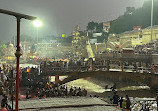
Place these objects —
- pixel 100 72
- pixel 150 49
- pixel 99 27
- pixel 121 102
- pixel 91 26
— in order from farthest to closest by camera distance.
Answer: pixel 91 26 → pixel 99 27 → pixel 150 49 → pixel 100 72 → pixel 121 102

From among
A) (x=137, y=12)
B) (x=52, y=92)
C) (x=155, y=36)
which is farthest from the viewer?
(x=137, y=12)

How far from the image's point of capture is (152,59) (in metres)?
28.1

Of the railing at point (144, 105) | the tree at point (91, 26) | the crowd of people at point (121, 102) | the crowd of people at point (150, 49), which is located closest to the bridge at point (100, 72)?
the railing at point (144, 105)

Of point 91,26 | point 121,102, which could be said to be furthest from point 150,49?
point 91,26

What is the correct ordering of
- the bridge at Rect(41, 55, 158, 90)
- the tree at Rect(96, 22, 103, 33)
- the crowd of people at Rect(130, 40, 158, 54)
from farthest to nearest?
1. the tree at Rect(96, 22, 103, 33)
2. the crowd of people at Rect(130, 40, 158, 54)
3. the bridge at Rect(41, 55, 158, 90)

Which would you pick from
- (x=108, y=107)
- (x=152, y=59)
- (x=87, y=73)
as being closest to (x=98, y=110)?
(x=108, y=107)

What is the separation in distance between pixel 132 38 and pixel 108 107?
56.8 meters

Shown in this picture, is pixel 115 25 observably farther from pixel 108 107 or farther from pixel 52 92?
pixel 108 107

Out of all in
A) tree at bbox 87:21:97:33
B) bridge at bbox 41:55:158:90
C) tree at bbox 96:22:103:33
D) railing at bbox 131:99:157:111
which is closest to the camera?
railing at bbox 131:99:157:111

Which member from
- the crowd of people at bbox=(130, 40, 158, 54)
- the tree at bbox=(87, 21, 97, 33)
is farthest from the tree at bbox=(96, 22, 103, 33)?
the crowd of people at bbox=(130, 40, 158, 54)

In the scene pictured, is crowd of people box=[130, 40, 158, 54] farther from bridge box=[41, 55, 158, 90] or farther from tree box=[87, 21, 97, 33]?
tree box=[87, 21, 97, 33]

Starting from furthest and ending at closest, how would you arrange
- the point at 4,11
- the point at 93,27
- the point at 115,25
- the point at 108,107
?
the point at 93,27, the point at 115,25, the point at 108,107, the point at 4,11

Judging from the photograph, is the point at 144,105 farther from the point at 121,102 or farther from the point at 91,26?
the point at 91,26

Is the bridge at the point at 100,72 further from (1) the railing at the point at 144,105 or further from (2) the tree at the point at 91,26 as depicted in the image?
(2) the tree at the point at 91,26
